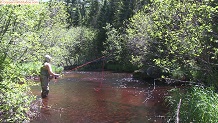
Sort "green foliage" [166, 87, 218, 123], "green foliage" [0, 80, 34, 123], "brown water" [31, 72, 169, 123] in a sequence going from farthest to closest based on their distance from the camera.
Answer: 1. "brown water" [31, 72, 169, 123]
2. "green foliage" [166, 87, 218, 123]
3. "green foliage" [0, 80, 34, 123]

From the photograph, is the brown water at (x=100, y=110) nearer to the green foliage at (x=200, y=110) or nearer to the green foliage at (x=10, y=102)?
the green foliage at (x=200, y=110)

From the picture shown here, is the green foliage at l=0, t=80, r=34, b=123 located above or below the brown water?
above

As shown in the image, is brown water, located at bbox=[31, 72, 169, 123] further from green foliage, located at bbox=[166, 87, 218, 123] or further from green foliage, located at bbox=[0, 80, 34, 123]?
green foliage, located at bbox=[0, 80, 34, 123]

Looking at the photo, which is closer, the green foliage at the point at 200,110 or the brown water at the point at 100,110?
the green foliage at the point at 200,110

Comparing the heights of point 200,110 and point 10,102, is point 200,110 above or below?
below

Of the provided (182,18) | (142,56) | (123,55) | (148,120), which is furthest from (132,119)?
(123,55)

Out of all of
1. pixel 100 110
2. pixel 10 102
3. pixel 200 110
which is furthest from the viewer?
pixel 100 110

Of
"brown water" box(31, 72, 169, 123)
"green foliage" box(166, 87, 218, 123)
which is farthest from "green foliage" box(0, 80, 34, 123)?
"green foliage" box(166, 87, 218, 123)

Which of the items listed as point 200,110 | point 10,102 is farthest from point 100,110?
point 10,102

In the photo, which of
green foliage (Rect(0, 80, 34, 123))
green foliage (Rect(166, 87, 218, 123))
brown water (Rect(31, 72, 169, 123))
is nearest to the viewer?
green foliage (Rect(0, 80, 34, 123))

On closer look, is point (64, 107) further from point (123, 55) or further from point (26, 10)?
point (123, 55)

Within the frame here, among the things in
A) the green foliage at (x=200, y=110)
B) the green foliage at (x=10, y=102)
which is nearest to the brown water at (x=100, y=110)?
the green foliage at (x=200, y=110)

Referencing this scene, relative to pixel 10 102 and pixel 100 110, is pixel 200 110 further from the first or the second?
pixel 100 110

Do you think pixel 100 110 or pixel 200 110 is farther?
pixel 100 110
